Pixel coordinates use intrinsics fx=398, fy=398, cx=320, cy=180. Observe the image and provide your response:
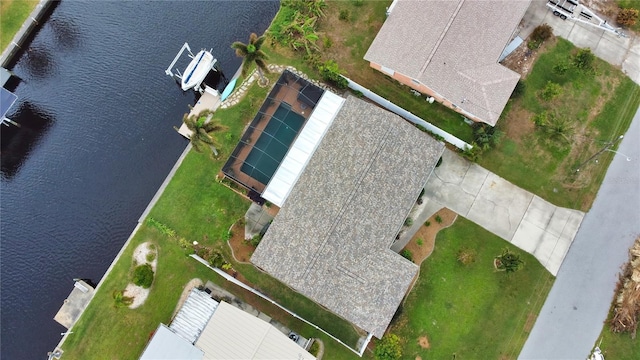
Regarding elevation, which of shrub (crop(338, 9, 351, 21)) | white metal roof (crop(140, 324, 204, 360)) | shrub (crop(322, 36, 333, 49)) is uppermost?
shrub (crop(338, 9, 351, 21))

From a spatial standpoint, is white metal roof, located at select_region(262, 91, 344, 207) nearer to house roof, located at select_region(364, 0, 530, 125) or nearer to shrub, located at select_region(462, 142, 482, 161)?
house roof, located at select_region(364, 0, 530, 125)

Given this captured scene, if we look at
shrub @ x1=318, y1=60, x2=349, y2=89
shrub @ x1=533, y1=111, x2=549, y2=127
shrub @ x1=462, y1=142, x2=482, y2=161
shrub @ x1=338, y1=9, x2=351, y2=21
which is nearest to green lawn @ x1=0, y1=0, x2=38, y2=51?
shrub @ x1=318, y1=60, x2=349, y2=89

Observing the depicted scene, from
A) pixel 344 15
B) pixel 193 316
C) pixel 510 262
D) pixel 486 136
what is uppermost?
pixel 344 15

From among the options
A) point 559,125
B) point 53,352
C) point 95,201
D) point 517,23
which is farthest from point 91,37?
point 559,125

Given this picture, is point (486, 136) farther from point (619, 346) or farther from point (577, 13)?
point (619, 346)

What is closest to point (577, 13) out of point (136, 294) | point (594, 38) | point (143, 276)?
point (594, 38)

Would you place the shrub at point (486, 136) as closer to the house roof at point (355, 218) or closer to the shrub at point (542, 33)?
the house roof at point (355, 218)
